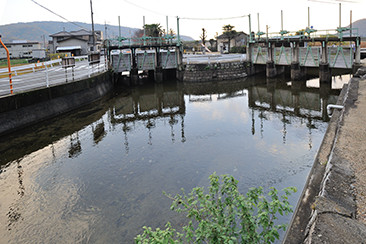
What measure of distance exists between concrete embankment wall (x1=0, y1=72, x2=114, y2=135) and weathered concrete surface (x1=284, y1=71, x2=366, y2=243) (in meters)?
11.1

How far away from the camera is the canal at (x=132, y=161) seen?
6.80 metres

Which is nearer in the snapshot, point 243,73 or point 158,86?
point 158,86

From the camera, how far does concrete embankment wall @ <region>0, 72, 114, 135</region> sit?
12.4 m

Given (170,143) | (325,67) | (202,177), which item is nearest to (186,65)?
(325,67)

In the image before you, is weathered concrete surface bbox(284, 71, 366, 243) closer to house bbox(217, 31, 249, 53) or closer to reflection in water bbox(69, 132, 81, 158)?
reflection in water bbox(69, 132, 81, 158)

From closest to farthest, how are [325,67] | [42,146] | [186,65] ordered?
1. [42,146]
2. [325,67]
3. [186,65]

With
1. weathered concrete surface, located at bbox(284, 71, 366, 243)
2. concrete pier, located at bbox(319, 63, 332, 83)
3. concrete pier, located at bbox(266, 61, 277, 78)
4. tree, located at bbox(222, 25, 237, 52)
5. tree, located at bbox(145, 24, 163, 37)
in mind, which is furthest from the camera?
tree, located at bbox(145, 24, 163, 37)

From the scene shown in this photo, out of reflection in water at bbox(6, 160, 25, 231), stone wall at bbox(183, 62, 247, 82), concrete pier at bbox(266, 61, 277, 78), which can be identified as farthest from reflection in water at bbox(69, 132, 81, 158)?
concrete pier at bbox(266, 61, 277, 78)

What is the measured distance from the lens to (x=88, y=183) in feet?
28.2

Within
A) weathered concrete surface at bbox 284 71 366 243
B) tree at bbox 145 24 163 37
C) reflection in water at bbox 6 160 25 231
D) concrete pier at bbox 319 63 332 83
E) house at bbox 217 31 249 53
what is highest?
tree at bbox 145 24 163 37

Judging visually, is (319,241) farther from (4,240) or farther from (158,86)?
(158,86)

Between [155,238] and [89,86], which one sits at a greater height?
[89,86]

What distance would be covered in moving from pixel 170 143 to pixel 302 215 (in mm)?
7694

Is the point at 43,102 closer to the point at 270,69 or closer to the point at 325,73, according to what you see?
the point at 325,73
